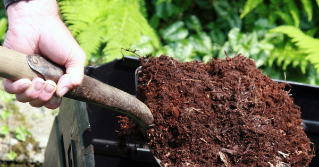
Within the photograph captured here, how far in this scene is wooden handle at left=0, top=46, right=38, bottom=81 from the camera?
2.07 feet

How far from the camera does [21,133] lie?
191 centimetres

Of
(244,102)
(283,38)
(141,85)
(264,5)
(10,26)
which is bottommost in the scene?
(244,102)

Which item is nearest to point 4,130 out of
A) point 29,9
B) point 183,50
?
point 29,9

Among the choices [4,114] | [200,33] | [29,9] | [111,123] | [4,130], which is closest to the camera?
[29,9]

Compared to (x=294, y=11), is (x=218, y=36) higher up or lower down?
lower down

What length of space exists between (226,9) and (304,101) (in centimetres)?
109

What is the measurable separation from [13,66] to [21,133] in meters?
1.51

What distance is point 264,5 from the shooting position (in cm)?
214

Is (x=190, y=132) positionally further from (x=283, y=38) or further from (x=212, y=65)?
Answer: (x=283, y=38)

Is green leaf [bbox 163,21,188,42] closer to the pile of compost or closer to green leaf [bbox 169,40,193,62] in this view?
green leaf [bbox 169,40,193,62]

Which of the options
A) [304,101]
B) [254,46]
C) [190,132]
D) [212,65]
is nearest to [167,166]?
[190,132]

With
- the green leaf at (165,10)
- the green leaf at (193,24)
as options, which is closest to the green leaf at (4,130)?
the green leaf at (165,10)

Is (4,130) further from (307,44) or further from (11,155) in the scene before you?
(307,44)

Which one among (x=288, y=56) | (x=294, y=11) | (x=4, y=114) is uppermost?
(x=294, y=11)
